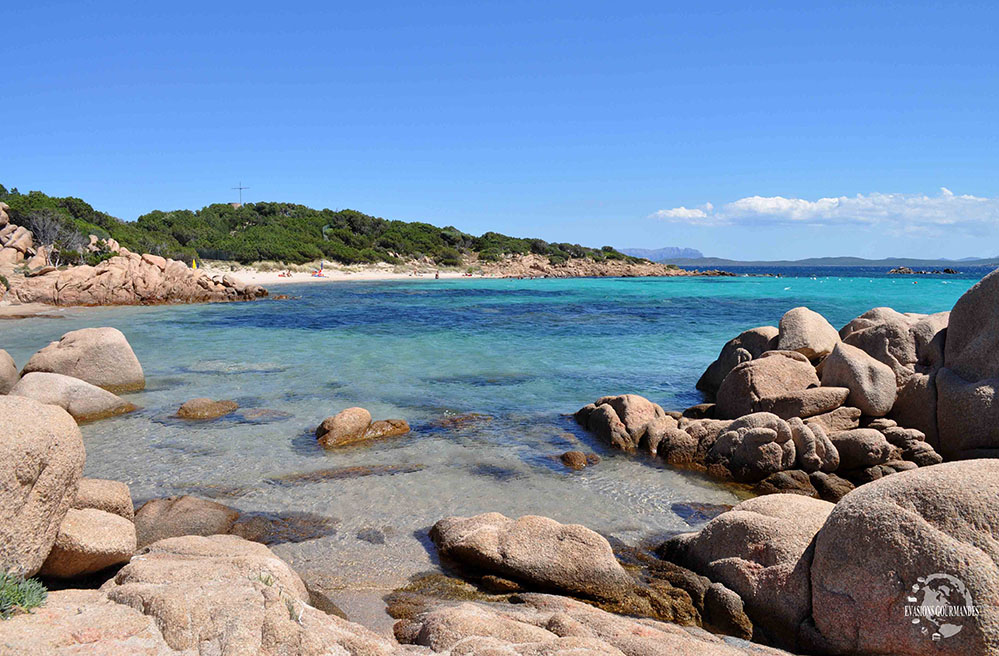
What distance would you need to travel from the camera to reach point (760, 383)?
11.1 meters

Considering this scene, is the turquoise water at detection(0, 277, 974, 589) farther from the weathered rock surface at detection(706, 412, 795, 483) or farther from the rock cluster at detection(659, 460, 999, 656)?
the rock cluster at detection(659, 460, 999, 656)

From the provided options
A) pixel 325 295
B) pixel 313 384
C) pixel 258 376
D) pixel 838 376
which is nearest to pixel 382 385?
pixel 313 384

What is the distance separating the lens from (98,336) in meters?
14.2

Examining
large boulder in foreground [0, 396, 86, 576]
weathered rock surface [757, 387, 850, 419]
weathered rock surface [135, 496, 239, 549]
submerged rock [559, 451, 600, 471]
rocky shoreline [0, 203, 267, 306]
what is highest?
rocky shoreline [0, 203, 267, 306]

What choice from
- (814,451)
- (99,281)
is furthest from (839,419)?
(99,281)

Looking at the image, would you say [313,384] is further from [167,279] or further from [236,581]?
[167,279]

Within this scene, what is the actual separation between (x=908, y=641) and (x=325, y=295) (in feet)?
161

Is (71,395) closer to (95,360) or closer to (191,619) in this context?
(95,360)

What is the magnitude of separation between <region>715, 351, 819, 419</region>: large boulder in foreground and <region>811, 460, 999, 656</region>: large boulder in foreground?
629 cm

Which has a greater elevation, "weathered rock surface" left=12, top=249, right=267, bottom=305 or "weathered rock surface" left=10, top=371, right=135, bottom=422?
"weathered rock surface" left=12, top=249, right=267, bottom=305

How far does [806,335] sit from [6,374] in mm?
16852

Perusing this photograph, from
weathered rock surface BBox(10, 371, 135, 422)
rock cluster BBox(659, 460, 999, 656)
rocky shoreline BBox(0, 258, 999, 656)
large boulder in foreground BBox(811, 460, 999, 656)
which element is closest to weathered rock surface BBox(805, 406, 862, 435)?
rocky shoreline BBox(0, 258, 999, 656)

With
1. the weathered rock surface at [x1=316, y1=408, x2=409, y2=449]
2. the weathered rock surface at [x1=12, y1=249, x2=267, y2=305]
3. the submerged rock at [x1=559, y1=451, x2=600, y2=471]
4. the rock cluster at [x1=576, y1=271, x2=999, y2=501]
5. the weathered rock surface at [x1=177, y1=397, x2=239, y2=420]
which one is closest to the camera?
the rock cluster at [x1=576, y1=271, x2=999, y2=501]

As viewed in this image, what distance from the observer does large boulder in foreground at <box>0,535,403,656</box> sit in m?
3.34
